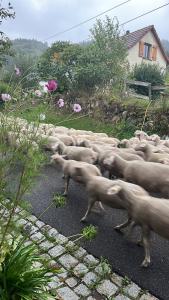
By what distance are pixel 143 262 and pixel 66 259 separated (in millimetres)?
998

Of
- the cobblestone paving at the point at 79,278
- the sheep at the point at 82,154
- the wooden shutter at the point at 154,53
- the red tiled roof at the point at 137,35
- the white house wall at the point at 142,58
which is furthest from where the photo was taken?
the wooden shutter at the point at 154,53

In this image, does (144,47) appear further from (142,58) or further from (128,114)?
(128,114)

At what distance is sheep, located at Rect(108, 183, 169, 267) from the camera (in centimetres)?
494

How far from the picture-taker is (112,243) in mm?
5770

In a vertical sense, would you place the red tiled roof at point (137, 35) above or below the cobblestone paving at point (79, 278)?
above

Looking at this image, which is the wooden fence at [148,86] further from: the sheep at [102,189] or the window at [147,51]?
the window at [147,51]

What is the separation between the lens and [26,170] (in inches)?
162

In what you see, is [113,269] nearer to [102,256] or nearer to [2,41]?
[102,256]

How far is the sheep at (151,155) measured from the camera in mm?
7807

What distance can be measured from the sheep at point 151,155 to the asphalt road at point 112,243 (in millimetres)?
1476

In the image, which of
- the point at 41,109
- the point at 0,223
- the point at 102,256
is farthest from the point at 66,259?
the point at 41,109

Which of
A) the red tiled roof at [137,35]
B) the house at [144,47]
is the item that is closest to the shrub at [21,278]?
the house at [144,47]

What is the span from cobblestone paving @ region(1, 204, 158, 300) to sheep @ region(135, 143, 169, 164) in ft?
9.35

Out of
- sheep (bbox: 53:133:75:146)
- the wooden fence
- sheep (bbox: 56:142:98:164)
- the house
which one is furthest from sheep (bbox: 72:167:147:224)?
the house
